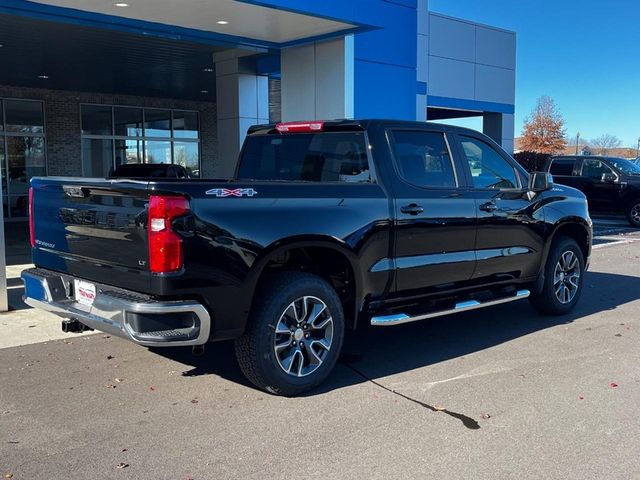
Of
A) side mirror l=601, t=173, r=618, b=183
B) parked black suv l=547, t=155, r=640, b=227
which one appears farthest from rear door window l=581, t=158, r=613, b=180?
side mirror l=601, t=173, r=618, b=183

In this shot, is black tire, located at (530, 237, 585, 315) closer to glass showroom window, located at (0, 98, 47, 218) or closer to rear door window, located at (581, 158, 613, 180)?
rear door window, located at (581, 158, 613, 180)

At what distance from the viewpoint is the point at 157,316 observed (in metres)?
4.00

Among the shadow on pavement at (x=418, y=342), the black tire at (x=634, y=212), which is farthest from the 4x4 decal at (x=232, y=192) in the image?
the black tire at (x=634, y=212)

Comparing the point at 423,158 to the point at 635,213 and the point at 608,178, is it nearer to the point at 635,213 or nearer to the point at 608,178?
the point at 608,178

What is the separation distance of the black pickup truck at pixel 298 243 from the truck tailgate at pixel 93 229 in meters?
0.01

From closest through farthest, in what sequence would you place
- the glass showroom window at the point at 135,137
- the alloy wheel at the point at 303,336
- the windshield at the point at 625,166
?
the alloy wheel at the point at 303,336, the windshield at the point at 625,166, the glass showroom window at the point at 135,137

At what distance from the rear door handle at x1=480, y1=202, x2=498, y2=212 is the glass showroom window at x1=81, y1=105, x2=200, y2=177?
1818 centimetres

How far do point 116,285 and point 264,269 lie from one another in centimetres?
104

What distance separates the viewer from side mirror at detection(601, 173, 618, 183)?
1823 centimetres

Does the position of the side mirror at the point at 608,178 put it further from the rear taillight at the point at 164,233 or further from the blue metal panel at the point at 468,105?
the rear taillight at the point at 164,233

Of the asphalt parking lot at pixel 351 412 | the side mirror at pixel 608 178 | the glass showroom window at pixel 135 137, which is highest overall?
the glass showroom window at pixel 135 137

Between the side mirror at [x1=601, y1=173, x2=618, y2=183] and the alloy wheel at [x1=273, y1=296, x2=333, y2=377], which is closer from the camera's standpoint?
the alloy wheel at [x1=273, y1=296, x2=333, y2=377]

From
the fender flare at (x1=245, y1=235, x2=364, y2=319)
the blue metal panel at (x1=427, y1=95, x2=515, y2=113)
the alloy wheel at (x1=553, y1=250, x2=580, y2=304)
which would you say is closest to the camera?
the fender flare at (x1=245, y1=235, x2=364, y2=319)

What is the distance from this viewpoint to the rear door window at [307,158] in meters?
5.45
